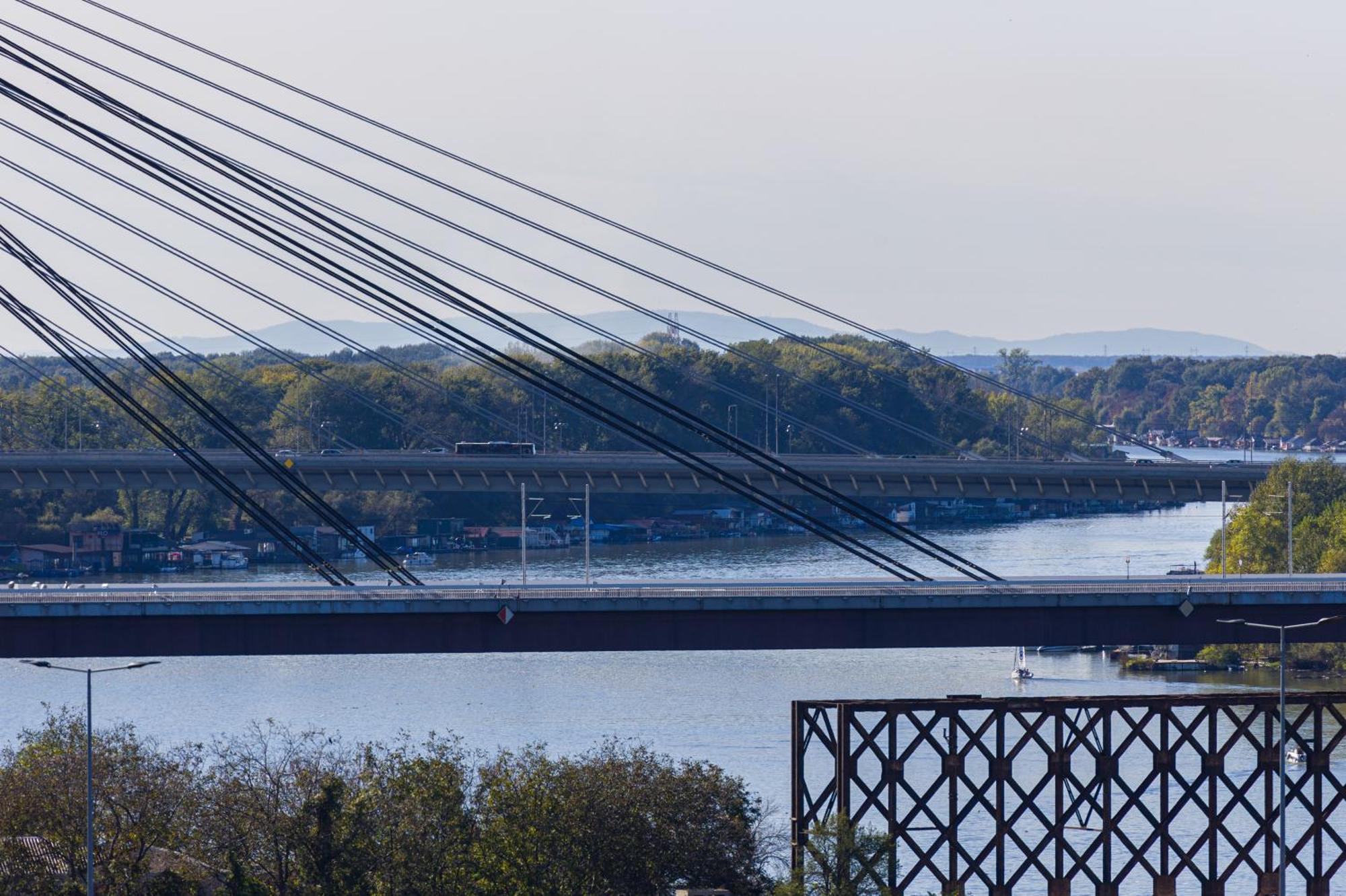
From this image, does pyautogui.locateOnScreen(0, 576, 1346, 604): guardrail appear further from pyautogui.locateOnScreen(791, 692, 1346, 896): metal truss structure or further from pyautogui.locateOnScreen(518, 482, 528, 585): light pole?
pyautogui.locateOnScreen(518, 482, 528, 585): light pole

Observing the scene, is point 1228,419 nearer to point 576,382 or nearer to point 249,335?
point 576,382

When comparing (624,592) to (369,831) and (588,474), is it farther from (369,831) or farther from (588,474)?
(588,474)

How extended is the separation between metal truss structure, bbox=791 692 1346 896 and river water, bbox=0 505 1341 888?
310 cm

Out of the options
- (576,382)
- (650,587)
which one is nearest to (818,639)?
(650,587)

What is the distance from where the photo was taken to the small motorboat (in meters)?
45.2

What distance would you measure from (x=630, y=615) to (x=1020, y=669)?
65.0 feet

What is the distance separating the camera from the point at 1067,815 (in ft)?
90.9

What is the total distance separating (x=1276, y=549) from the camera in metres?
52.6

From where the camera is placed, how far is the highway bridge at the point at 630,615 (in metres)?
26.8

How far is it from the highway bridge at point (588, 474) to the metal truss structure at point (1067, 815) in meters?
21.5

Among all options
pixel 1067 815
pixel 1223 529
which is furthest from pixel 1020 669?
pixel 1067 815

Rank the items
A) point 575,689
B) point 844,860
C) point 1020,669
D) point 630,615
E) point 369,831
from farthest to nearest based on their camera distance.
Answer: point 1020,669
point 575,689
point 630,615
point 844,860
point 369,831

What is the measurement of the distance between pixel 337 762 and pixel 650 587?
5.54m

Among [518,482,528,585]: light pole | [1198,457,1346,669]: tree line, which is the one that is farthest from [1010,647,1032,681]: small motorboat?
[518,482,528,585]: light pole
